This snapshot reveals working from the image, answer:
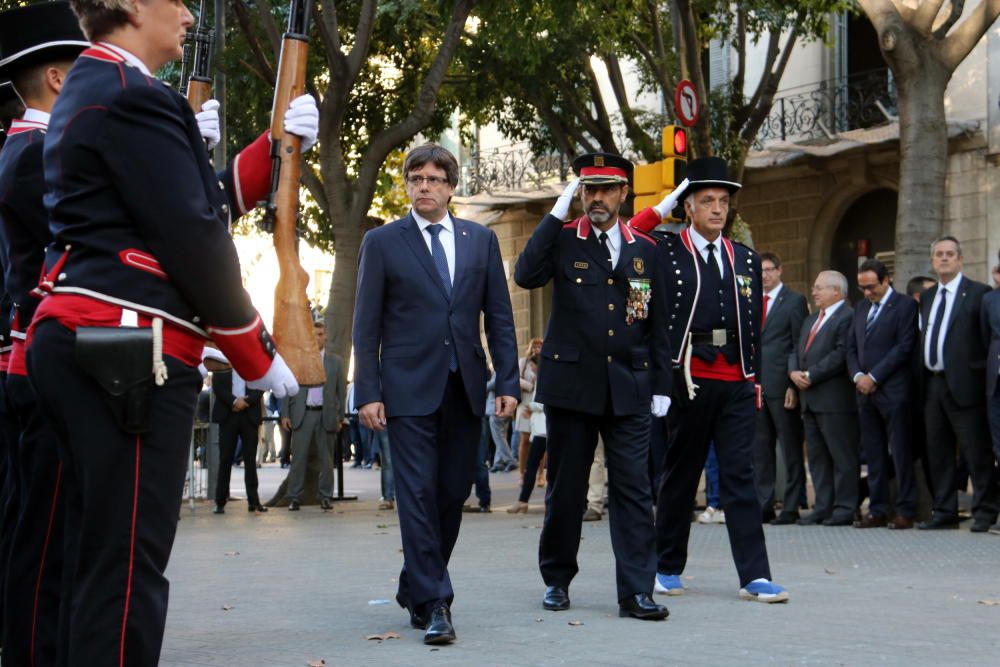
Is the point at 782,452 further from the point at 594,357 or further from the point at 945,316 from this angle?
the point at 594,357

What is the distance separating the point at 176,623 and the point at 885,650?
3424mm

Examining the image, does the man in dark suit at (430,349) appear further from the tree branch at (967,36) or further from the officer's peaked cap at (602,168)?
the tree branch at (967,36)

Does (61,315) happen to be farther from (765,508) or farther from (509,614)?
(765,508)

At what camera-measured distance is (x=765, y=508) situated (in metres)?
14.3

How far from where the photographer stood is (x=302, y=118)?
4.65m

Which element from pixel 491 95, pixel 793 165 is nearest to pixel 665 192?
pixel 491 95

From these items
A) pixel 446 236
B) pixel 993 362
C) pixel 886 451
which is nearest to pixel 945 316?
pixel 993 362

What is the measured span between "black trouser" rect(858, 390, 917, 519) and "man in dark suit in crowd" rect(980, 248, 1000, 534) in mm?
840

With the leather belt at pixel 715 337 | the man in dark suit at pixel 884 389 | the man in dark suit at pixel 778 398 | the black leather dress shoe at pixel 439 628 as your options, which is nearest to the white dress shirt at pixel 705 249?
the leather belt at pixel 715 337

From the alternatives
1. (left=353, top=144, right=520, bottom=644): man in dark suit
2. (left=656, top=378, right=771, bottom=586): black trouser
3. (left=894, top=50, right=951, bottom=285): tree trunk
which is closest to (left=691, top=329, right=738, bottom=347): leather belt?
(left=656, top=378, right=771, bottom=586): black trouser

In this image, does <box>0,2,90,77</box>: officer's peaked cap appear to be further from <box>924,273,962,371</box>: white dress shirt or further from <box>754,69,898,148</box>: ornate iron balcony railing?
<box>754,69,898,148</box>: ornate iron balcony railing

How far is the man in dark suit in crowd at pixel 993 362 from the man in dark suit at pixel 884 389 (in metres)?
0.81

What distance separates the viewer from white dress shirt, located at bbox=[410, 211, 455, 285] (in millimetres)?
7582

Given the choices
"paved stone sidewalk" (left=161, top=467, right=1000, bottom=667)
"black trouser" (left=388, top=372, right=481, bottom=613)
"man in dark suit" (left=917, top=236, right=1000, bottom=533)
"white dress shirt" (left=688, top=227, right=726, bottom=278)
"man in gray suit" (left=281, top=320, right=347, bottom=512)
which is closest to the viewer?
"paved stone sidewalk" (left=161, top=467, right=1000, bottom=667)
